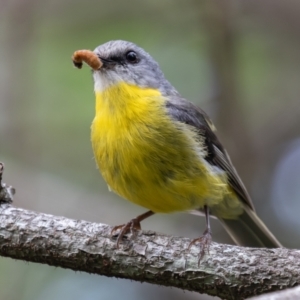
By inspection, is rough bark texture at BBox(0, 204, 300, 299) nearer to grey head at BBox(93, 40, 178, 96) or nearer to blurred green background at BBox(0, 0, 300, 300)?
grey head at BBox(93, 40, 178, 96)

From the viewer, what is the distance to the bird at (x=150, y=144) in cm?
480

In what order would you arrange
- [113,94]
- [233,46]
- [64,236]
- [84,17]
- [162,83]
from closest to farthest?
[64,236] → [113,94] → [162,83] → [233,46] → [84,17]

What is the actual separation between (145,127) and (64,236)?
1.17 meters

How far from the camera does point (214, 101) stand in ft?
24.2

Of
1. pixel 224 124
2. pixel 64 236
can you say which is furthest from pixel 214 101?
pixel 64 236

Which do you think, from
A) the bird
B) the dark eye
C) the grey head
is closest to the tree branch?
the bird

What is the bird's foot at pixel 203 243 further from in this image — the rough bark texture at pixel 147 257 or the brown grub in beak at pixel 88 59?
the brown grub in beak at pixel 88 59

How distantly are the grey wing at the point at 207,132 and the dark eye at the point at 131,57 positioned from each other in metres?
0.49

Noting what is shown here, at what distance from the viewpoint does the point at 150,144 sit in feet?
16.1

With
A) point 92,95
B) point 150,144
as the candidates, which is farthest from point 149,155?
point 92,95

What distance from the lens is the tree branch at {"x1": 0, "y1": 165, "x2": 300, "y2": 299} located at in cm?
405

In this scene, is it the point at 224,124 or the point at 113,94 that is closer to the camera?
the point at 113,94

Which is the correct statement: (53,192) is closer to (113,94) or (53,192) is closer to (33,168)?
(33,168)

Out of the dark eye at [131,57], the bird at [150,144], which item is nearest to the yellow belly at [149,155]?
the bird at [150,144]
